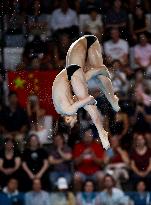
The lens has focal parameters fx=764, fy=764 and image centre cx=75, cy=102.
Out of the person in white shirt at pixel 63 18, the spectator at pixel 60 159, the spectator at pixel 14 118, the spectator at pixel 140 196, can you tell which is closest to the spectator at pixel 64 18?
the person in white shirt at pixel 63 18

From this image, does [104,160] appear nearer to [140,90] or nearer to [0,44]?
[140,90]

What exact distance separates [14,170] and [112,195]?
4.66 ft

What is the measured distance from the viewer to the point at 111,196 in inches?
404

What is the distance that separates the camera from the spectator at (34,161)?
1062 centimetres

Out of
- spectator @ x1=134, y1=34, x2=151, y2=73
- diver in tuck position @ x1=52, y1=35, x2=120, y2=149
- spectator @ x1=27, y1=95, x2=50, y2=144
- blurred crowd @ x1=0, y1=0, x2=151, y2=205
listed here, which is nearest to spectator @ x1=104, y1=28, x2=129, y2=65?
blurred crowd @ x1=0, y1=0, x2=151, y2=205

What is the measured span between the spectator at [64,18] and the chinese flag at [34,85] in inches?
51.2

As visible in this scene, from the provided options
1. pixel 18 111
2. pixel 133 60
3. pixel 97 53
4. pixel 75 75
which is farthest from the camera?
pixel 133 60

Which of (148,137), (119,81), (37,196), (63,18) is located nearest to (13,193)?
(37,196)

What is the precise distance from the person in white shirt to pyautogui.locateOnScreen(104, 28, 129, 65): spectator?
686 mm

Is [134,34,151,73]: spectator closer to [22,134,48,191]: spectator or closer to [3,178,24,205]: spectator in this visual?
[22,134,48,191]: spectator

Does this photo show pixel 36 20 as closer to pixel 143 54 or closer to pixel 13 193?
pixel 143 54

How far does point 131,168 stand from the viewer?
10.7 meters

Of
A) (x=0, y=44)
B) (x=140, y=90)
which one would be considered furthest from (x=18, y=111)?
(x=140, y=90)

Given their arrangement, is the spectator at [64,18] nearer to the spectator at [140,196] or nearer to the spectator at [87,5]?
the spectator at [87,5]
